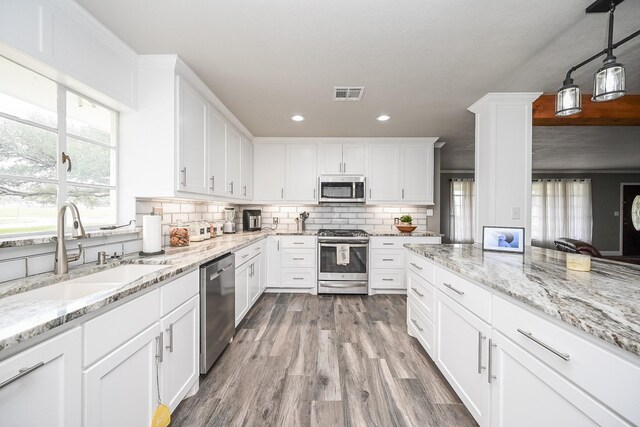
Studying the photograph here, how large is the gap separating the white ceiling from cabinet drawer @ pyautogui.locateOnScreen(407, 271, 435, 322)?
5.61 ft

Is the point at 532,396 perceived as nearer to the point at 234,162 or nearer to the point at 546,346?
the point at 546,346

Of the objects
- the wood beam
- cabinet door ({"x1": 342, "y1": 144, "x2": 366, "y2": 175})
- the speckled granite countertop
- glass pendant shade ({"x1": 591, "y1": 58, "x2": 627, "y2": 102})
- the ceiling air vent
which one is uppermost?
the ceiling air vent

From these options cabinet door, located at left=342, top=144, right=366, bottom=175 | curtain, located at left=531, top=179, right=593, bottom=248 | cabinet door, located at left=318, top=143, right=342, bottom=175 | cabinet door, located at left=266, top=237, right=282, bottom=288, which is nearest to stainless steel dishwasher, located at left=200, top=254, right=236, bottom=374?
cabinet door, located at left=266, top=237, right=282, bottom=288

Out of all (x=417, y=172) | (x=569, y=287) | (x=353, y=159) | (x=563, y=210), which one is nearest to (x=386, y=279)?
(x=417, y=172)

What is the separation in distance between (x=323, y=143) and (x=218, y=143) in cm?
177

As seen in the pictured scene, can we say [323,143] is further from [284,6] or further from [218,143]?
[284,6]

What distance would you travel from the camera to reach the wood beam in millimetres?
2605

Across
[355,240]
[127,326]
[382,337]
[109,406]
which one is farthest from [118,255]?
[355,240]

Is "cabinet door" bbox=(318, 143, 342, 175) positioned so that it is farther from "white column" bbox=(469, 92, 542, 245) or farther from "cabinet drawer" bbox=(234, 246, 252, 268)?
"white column" bbox=(469, 92, 542, 245)

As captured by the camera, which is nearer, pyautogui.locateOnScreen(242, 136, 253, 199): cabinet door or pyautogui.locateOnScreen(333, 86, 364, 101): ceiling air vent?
pyautogui.locateOnScreen(333, 86, 364, 101): ceiling air vent

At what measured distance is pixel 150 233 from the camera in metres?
1.88

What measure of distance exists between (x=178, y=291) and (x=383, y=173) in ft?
10.9

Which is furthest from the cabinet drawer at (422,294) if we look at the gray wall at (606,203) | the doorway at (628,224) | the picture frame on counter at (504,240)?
the doorway at (628,224)

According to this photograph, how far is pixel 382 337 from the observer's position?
2490 mm
